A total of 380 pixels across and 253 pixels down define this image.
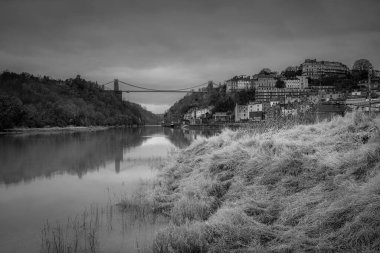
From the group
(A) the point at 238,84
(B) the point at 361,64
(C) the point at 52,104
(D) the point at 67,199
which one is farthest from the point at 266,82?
(D) the point at 67,199

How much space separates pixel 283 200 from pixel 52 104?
99.4 metres

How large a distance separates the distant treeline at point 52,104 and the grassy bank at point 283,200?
64.9 meters

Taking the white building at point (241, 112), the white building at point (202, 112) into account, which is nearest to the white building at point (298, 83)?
the white building at point (202, 112)

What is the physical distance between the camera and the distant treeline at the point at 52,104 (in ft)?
229

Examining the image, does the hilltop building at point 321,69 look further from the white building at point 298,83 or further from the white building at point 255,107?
the white building at point 255,107

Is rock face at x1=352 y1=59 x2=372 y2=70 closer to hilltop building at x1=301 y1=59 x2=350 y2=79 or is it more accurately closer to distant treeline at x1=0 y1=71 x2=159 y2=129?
hilltop building at x1=301 y1=59 x2=350 y2=79

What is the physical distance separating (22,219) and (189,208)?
4552mm

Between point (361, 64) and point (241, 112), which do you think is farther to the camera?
point (361, 64)

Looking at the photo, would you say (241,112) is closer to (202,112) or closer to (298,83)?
(202,112)

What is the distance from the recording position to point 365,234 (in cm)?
476

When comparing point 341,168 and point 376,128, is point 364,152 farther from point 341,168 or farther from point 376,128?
point 376,128

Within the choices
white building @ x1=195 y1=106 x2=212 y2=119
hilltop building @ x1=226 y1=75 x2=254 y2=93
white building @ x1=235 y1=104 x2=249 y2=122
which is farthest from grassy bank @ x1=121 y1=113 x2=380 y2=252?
hilltop building @ x1=226 y1=75 x2=254 y2=93

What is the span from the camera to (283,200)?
275 inches

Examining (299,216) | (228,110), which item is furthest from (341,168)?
(228,110)
